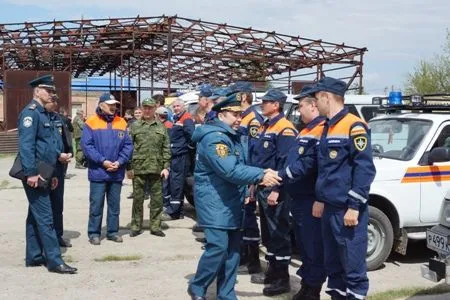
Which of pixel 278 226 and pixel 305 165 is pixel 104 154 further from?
pixel 305 165

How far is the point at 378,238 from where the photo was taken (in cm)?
643

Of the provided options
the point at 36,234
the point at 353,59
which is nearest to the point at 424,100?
the point at 36,234

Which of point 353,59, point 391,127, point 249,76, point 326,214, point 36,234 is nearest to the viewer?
point 326,214

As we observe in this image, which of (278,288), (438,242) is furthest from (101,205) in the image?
(438,242)

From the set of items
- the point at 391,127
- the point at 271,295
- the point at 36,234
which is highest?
the point at 391,127

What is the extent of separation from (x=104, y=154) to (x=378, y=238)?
3494 millimetres

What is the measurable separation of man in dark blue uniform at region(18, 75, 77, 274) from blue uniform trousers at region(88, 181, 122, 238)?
43.8 inches

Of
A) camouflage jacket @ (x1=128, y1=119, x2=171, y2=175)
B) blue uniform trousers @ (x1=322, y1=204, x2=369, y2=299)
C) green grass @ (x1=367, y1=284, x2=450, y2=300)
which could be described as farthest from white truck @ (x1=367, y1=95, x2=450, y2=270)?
camouflage jacket @ (x1=128, y1=119, x2=171, y2=175)

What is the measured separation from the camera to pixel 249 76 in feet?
102

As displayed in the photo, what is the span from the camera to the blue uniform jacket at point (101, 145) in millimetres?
7359

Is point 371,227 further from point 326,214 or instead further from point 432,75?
point 432,75

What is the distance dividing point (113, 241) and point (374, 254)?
132 inches

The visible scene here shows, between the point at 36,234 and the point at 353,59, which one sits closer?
the point at 36,234

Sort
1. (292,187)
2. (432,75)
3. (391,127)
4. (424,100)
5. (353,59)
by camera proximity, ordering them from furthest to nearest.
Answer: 1. (432,75)
2. (353,59)
3. (424,100)
4. (391,127)
5. (292,187)
